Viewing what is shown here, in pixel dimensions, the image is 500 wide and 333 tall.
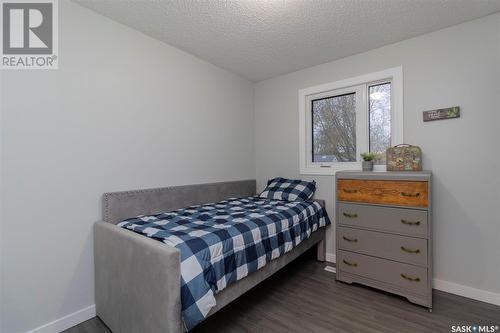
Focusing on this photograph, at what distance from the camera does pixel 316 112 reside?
3021 millimetres

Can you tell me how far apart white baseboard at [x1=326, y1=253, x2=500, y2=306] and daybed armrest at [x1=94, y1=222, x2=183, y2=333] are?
7.53 ft

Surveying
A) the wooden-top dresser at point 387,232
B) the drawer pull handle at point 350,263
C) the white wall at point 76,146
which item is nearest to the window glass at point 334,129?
the wooden-top dresser at point 387,232

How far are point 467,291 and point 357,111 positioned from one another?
75.7 inches

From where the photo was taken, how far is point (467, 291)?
201 centimetres

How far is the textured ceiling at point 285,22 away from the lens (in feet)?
5.82

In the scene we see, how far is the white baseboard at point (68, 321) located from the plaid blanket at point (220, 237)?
680 millimetres

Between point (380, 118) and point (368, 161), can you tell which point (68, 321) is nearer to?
point (368, 161)

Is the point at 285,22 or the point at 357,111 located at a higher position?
the point at 285,22

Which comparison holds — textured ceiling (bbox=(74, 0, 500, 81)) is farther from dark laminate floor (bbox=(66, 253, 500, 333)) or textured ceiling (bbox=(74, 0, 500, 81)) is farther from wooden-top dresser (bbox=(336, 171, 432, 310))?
dark laminate floor (bbox=(66, 253, 500, 333))

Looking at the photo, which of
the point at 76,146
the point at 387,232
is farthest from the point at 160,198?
the point at 387,232

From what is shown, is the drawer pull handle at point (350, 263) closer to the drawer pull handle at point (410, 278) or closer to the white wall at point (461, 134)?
the drawer pull handle at point (410, 278)

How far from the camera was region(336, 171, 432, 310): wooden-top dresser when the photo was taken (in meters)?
1.84

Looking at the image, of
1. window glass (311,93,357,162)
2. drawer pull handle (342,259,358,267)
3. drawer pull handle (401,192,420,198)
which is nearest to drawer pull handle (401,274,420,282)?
drawer pull handle (342,259,358,267)

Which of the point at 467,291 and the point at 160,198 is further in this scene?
the point at 160,198
